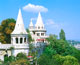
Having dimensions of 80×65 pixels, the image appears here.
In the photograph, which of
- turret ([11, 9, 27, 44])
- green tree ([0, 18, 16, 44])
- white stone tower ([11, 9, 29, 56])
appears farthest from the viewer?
green tree ([0, 18, 16, 44])

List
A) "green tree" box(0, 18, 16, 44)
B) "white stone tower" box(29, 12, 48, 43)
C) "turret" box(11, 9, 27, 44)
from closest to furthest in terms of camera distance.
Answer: "turret" box(11, 9, 27, 44) → "green tree" box(0, 18, 16, 44) → "white stone tower" box(29, 12, 48, 43)

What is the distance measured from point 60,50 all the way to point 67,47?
5.79 feet

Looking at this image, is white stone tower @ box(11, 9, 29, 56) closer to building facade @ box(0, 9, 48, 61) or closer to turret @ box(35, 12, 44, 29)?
building facade @ box(0, 9, 48, 61)

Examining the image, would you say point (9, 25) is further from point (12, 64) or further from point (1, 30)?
point (12, 64)

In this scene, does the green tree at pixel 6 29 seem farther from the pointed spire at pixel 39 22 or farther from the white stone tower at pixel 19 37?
the pointed spire at pixel 39 22

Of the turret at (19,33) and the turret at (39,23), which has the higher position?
the turret at (39,23)

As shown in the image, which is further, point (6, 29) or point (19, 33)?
point (6, 29)

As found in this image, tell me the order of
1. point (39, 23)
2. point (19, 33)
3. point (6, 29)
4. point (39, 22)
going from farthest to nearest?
1. point (39, 22)
2. point (39, 23)
3. point (6, 29)
4. point (19, 33)

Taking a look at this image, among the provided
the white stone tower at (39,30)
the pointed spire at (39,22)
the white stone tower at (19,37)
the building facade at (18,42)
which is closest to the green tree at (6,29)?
the building facade at (18,42)

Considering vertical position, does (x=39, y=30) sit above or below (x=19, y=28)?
above

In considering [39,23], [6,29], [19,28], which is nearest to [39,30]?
[39,23]

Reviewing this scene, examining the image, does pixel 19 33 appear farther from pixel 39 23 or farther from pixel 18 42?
pixel 39 23

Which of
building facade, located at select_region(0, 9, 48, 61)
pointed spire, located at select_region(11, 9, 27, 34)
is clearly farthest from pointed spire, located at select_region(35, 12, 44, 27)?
pointed spire, located at select_region(11, 9, 27, 34)

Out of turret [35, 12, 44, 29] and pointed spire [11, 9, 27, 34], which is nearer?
pointed spire [11, 9, 27, 34]
